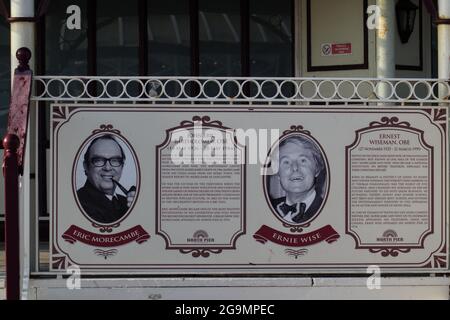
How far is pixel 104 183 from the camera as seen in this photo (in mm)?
5801

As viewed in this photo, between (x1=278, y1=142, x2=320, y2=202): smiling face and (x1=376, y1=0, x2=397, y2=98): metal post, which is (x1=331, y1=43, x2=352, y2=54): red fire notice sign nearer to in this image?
(x1=376, y1=0, x2=397, y2=98): metal post

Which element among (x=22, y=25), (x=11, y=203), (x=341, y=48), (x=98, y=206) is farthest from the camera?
(x=341, y=48)

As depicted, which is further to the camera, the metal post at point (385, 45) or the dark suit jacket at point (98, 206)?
the metal post at point (385, 45)

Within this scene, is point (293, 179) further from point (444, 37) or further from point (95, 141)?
point (444, 37)

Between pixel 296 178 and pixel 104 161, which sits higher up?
pixel 104 161

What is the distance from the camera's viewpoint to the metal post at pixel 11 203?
5340mm

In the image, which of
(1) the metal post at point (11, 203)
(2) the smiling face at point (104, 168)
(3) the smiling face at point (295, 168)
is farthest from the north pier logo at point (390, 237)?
(1) the metal post at point (11, 203)

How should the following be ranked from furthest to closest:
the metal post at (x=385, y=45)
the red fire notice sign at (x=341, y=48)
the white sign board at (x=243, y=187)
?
the red fire notice sign at (x=341, y=48) → the metal post at (x=385, y=45) → the white sign board at (x=243, y=187)

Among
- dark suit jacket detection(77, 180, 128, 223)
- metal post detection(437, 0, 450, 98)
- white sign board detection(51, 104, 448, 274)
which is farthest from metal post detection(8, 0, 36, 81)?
metal post detection(437, 0, 450, 98)

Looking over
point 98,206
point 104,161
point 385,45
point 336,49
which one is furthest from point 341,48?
point 98,206

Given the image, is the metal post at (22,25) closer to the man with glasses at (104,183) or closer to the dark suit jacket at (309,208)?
the man with glasses at (104,183)

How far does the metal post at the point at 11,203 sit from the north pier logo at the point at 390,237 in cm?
250

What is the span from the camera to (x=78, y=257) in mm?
5797

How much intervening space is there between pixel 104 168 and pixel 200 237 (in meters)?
0.83
